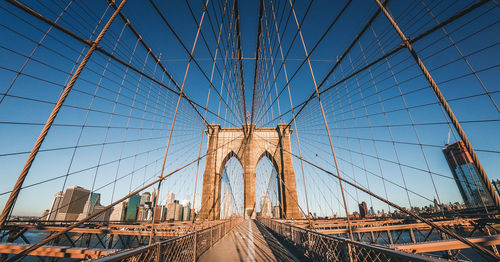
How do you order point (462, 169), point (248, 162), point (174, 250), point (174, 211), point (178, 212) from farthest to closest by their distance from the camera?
point (178, 212) < point (174, 211) < point (462, 169) < point (248, 162) < point (174, 250)

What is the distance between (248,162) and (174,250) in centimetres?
1567

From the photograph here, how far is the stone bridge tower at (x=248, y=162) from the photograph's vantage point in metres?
17.0

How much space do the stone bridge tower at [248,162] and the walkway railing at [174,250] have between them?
10143mm

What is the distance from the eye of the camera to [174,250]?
3.39 meters

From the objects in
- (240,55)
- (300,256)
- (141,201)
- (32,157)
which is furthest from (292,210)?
(141,201)

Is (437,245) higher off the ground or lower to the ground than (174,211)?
higher

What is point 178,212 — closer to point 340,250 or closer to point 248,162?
point 248,162

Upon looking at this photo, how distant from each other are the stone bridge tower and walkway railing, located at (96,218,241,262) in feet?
33.3

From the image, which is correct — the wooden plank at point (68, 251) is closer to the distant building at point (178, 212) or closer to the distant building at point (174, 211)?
the distant building at point (174, 211)

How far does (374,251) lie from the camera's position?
246cm

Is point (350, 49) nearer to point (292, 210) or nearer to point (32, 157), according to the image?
point (32, 157)

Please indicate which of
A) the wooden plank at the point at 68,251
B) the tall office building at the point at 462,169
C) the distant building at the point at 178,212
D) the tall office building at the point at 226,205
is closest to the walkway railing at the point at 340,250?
the tall office building at the point at 462,169

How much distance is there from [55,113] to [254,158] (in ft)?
62.9

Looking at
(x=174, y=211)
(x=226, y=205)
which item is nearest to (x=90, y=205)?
(x=226, y=205)
